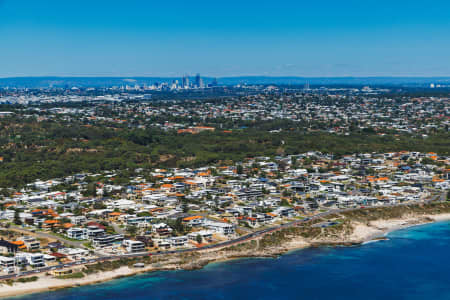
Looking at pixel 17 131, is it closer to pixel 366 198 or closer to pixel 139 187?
pixel 139 187

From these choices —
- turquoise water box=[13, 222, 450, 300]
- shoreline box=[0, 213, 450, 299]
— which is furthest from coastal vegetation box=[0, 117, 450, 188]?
turquoise water box=[13, 222, 450, 300]

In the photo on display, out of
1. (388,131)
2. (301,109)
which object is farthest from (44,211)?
(301,109)

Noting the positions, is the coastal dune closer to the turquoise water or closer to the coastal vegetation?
the turquoise water

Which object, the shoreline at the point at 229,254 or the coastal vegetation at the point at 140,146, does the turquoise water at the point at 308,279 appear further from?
the coastal vegetation at the point at 140,146

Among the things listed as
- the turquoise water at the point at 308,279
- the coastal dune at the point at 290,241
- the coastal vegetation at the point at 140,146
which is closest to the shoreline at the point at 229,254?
the coastal dune at the point at 290,241

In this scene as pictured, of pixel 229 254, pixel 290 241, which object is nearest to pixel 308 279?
pixel 229 254

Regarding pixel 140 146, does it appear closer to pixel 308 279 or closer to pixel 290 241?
pixel 290 241
